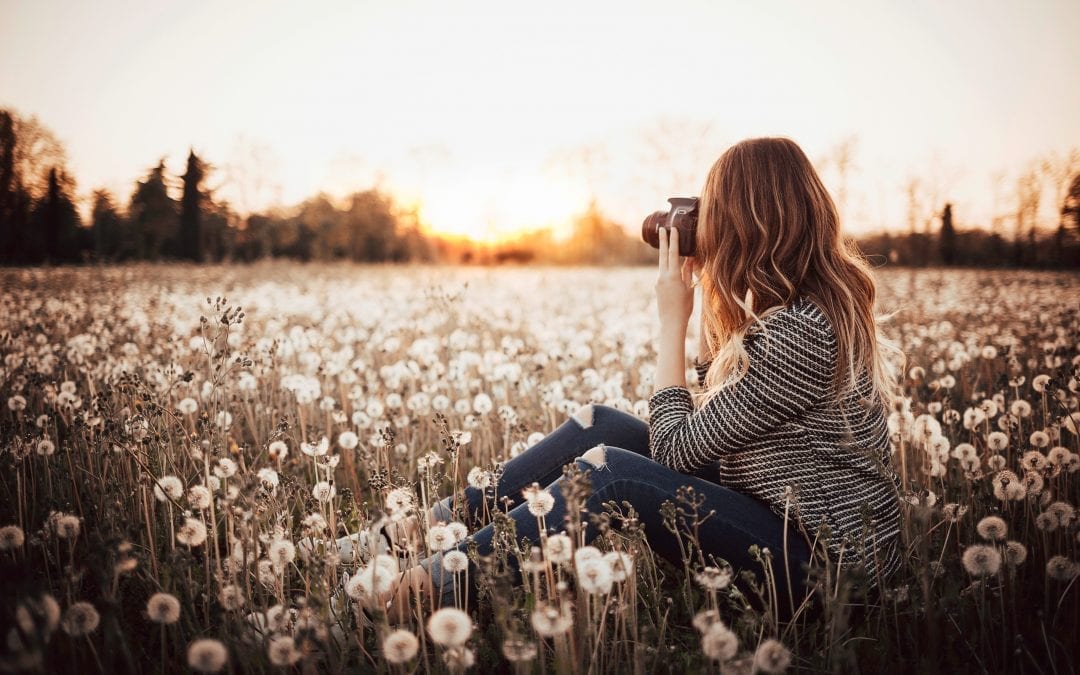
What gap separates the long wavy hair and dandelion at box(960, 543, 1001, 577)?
2.07ft

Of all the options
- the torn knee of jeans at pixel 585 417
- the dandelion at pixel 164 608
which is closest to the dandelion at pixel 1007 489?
the torn knee of jeans at pixel 585 417

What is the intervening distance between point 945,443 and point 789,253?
141cm

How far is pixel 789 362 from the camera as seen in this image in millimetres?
2117

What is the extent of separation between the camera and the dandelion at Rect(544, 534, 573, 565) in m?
1.78

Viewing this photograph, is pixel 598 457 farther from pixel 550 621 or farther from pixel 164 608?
pixel 164 608

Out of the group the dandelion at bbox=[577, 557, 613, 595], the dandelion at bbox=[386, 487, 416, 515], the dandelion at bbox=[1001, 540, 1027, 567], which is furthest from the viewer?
the dandelion at bbox=[1001, 540, 1027, 567]

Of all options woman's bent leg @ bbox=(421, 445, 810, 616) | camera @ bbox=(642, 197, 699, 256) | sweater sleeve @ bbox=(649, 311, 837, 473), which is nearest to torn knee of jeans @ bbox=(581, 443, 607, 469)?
woman's bent leg @ bbox=(421, 445, 810, 616)

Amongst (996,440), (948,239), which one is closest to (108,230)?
(996,440)

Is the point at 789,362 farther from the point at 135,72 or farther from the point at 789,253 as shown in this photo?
the point at 135,72

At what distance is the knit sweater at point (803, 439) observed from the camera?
2127 mm

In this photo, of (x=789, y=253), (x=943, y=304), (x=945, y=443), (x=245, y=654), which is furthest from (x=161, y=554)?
(x=943, y=304)

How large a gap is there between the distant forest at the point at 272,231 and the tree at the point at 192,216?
1.2 inches

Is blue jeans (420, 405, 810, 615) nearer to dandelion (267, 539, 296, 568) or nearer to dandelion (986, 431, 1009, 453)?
dandelion (267, 539, 296, 568)

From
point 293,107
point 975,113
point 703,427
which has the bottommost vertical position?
point 703,427
